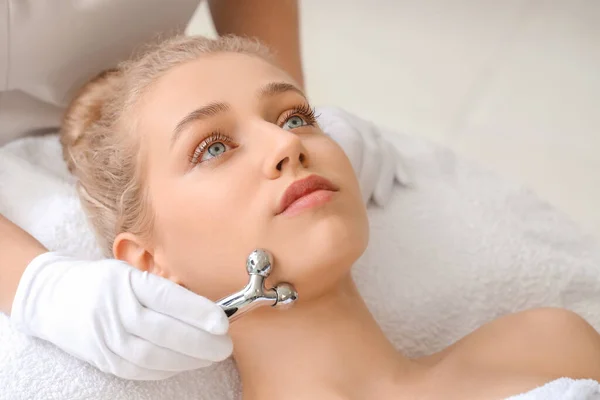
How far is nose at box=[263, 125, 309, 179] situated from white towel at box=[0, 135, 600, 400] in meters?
0.31

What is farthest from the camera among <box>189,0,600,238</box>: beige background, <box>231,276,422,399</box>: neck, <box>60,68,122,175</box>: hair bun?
<box>189,0,600,238</box>: beige background

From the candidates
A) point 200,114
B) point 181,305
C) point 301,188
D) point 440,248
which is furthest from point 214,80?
point 440,248

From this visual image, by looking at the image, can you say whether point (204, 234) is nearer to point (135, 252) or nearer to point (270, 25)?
point (135, 252)

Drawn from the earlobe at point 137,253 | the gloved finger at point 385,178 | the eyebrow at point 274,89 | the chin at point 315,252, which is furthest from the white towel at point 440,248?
the eyebrow at point 274,89

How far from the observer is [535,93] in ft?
6.15

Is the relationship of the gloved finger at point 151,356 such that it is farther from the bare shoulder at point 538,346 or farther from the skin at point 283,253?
the bare shoulder at point 538,346

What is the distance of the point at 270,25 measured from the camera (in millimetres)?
1377

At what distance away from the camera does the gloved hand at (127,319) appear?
85cm

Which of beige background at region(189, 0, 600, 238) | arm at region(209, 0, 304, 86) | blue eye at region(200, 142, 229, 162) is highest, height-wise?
blue eye at region(200, 142, 229, 162)

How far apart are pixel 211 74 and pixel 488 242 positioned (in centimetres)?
57

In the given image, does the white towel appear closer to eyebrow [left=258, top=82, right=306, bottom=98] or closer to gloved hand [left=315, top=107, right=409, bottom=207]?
gloved hand [left=315, top=107, right=409, bottom=207]

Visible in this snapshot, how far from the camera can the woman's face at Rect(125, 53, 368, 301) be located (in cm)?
88

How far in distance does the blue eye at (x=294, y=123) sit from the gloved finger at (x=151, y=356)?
12.3 inches

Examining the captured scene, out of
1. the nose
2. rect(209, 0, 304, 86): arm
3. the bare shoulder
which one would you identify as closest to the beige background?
rect(209, 0, 304, 86): arm
